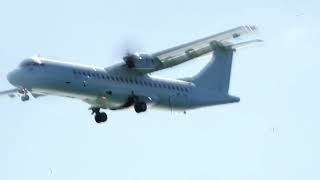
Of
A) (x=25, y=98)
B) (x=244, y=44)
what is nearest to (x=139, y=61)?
(x=244, y=44)

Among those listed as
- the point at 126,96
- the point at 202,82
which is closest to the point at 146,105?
the point at 126,96

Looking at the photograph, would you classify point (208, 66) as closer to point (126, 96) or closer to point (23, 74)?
point (126, 96)

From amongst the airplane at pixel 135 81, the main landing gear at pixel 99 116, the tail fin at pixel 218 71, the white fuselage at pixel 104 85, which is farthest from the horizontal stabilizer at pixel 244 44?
the main landing gear at pixel 99 116

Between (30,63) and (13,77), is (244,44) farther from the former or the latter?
(13,77)

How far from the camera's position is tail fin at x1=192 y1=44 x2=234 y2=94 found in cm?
5623

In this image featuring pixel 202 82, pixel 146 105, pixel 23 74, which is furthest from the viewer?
pixel 202 82

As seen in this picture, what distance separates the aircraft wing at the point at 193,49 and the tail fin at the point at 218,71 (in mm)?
2357

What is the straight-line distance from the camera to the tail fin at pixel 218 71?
56.2m

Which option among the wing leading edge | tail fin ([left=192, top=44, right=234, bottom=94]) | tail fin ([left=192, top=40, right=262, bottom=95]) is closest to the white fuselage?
the wing leading edge

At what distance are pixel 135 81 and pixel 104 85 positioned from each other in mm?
2256

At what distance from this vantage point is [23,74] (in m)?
47.8

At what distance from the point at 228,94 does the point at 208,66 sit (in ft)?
6.23

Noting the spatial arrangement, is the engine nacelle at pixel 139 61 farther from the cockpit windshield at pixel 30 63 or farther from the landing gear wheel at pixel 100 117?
the cockpit windshield at pixel 30 63

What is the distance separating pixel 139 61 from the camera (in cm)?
5172
